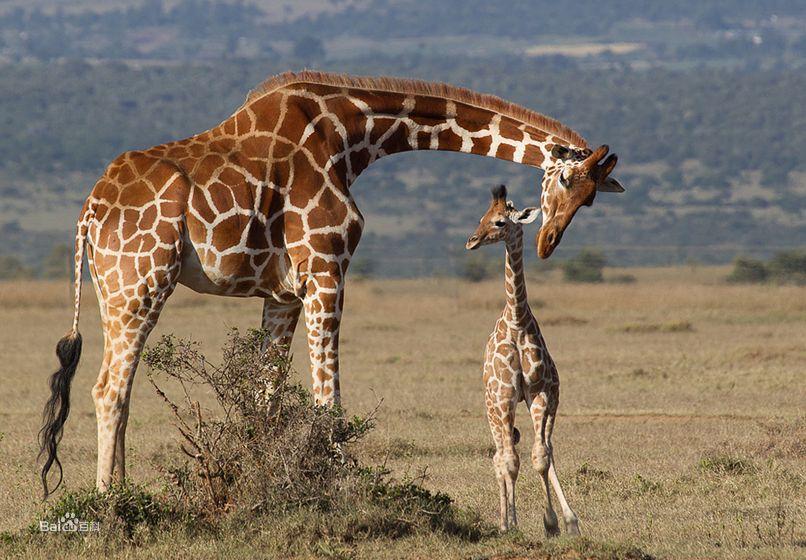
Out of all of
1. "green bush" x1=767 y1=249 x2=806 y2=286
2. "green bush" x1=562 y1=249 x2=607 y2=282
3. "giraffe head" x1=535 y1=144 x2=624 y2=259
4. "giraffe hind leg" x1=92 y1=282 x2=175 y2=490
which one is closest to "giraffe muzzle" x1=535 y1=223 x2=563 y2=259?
"giraffe head" x1=535 y1=144 x2=624 y2=259

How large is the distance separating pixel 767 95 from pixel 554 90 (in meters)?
24.4

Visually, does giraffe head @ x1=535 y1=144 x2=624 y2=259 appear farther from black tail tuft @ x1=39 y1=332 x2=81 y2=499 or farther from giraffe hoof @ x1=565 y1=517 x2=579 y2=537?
black tail tuft @ x1=39 y1=332 x2=81 y2=499

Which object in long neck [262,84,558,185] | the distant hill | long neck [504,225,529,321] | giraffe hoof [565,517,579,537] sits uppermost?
the distant hill

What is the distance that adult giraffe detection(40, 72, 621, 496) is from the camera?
29.8ft

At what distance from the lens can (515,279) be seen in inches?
380

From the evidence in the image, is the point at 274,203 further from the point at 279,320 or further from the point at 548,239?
the point at 548,239

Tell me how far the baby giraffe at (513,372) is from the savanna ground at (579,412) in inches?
18.0

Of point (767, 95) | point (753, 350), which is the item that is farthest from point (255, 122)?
point (767, 95)

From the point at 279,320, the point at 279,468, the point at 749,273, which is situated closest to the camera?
the point at 279,468

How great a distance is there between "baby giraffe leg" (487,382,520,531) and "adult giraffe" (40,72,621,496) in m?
1.01

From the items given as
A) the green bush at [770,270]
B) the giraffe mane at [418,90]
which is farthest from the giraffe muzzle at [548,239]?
the green bush at [770,270]

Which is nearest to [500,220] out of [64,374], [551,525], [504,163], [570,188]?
[570,188]

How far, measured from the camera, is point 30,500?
34.9ft

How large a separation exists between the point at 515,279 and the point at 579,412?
18.3 feet
